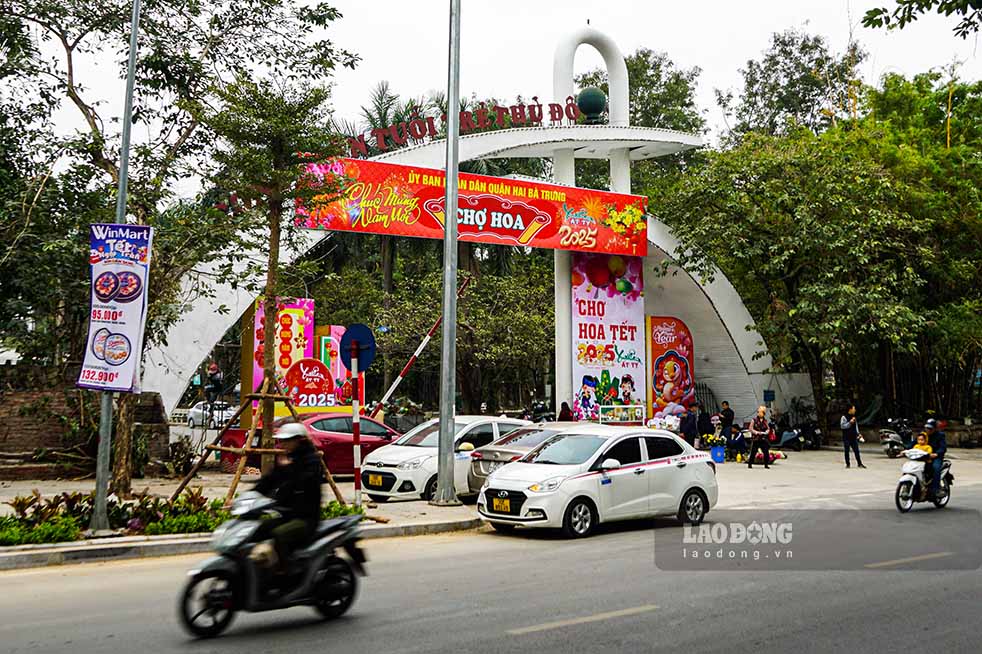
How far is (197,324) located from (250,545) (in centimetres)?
1605

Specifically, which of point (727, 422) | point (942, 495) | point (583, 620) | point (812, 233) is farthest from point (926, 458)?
point (812, 233)

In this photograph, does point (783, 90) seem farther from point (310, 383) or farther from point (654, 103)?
point (310, 383)

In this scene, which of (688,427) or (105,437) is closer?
(105,437)


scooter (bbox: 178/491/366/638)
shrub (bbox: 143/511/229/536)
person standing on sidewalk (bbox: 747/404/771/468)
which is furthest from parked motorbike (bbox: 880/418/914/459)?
scooter (bbox: 178/491/366/638)

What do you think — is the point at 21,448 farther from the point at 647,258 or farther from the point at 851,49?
the point at 851,49

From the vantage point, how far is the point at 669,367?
32.0 meters

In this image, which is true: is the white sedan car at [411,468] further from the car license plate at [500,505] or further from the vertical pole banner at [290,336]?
the vertical pole banner at [290,336]

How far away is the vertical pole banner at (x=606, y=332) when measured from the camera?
29156mm

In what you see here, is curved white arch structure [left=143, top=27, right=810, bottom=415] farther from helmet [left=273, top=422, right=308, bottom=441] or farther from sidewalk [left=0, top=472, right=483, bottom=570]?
helmet [left=273, top=422, right=308, bottom=441]

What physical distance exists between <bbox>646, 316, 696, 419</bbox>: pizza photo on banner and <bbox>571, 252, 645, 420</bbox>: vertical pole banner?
31.1 inches

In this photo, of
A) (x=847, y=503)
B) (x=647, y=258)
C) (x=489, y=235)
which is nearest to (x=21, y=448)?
(x=489, y=235)

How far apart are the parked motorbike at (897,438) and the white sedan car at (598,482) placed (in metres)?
16.0

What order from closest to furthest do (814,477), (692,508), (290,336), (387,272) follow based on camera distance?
(692,508), (814,477), (290,336), (387,272)

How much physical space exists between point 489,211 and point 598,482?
15405 mm
